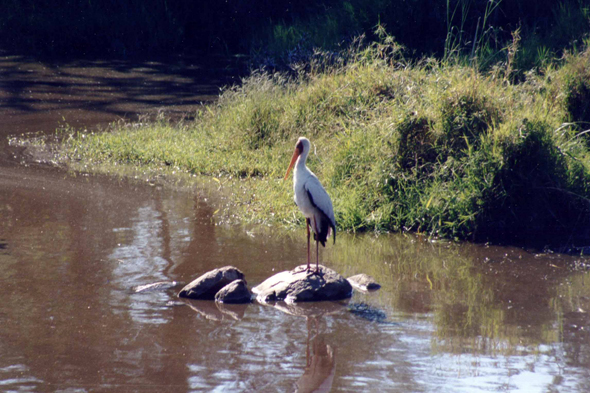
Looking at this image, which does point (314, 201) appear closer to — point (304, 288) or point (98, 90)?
point (304, 288)

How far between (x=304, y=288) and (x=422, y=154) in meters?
2.76

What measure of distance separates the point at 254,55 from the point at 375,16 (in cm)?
302

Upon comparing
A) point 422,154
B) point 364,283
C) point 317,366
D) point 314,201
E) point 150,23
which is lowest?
point 317,366

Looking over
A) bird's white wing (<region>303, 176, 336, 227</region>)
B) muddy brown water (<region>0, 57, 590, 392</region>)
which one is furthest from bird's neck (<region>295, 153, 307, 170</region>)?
muddy brown water (<region>0, 57, 590, 392</region>)

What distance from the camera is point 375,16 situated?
12914mm

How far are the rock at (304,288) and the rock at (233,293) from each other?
152mm

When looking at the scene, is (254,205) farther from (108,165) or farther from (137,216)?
(108,165)

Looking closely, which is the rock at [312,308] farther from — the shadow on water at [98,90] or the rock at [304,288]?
the shadow on water at [98,90]

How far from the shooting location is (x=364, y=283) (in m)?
5.44

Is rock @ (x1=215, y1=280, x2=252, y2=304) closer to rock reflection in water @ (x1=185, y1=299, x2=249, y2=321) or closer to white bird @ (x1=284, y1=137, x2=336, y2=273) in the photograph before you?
rock reflection in water @ (x1=185, y1=299, x2=249, y2=321)

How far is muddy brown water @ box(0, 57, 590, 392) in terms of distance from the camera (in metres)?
3.98

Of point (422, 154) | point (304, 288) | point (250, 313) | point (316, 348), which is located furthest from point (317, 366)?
point (422, 154)

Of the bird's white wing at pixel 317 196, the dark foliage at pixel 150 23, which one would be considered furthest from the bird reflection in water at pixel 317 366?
the dark foliage at pixel 150 23

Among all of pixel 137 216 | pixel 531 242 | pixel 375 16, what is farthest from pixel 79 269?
pixel 375 16
